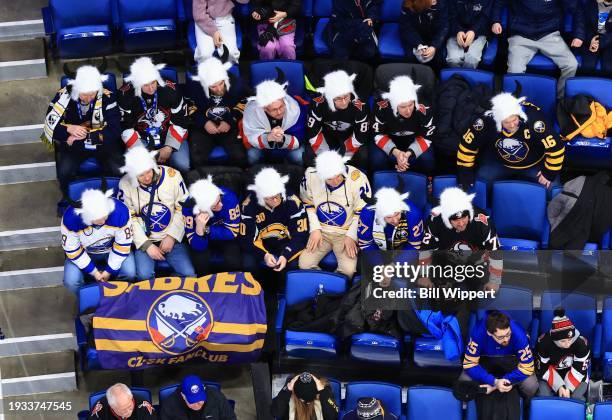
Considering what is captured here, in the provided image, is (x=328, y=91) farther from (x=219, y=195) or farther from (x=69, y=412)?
(x=69, y=412)

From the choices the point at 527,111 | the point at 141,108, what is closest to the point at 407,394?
the point at 527,111

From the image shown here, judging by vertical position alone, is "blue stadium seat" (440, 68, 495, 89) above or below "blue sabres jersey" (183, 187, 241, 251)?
above

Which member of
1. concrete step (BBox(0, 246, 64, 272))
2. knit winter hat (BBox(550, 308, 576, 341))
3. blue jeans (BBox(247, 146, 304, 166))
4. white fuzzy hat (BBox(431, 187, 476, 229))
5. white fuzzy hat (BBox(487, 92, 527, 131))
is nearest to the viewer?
knit winter hat (BBox(550, 308, 576, 341))

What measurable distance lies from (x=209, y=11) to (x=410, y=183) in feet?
6.58

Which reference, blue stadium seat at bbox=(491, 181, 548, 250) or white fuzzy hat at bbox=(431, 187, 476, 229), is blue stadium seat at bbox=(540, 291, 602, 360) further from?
white fuzzy hat at bbox=(431, 187, 476, 229)

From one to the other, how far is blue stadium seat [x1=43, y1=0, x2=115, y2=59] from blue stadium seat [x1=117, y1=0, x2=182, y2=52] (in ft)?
0.39

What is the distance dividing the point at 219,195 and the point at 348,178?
0.87 m

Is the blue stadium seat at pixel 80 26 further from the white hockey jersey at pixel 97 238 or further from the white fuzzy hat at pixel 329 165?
the white fuzzy hat at pixel 329 165

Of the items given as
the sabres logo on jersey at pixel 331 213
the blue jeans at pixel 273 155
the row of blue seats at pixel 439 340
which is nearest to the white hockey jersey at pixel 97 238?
the blue jeans at pixel 273 155

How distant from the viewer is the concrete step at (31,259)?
350 inches

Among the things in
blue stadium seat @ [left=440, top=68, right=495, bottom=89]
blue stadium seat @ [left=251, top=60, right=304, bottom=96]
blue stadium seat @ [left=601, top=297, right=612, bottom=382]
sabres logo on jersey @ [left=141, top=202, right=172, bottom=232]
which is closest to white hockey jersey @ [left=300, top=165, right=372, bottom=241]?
blue stadium seat @ [left=251, top=60, right=304, bottom=96]

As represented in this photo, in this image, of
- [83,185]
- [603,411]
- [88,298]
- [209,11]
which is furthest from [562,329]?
[209,11]

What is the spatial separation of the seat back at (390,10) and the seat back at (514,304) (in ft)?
7.98

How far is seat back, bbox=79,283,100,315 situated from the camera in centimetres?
820
